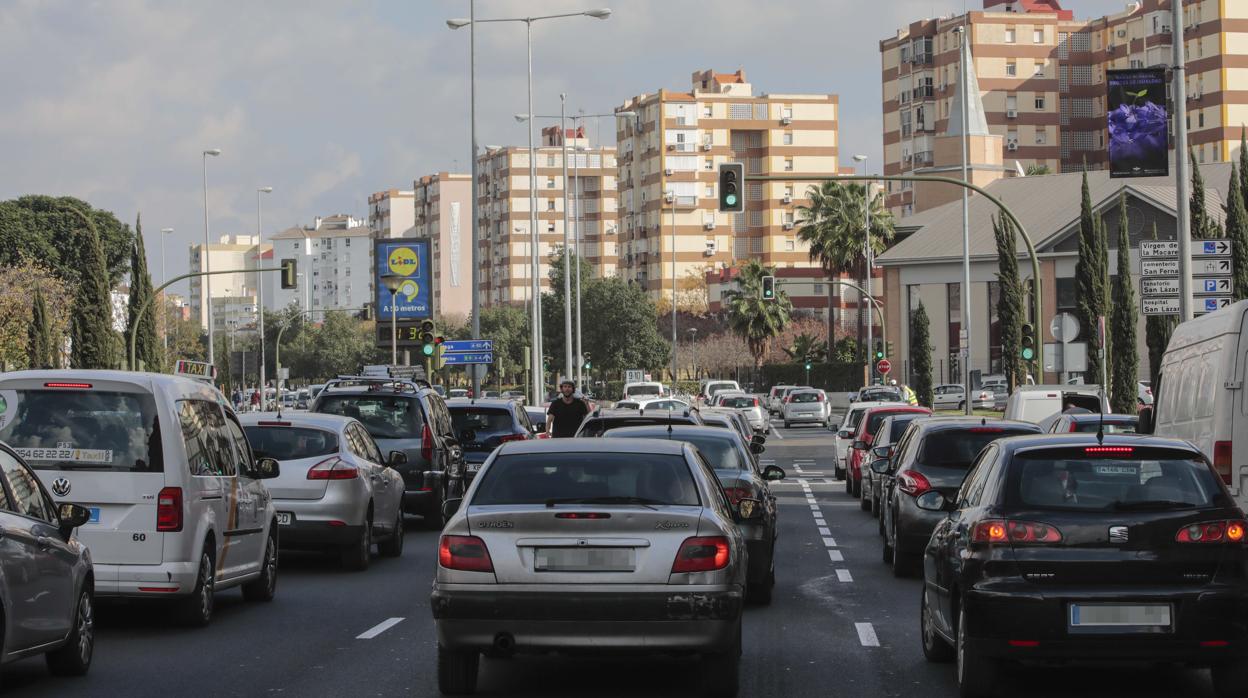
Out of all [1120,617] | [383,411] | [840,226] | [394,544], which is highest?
[840,226]

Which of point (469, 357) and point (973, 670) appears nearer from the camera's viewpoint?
point (973, 670)

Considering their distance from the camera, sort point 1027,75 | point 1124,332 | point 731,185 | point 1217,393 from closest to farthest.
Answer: point 1217,393
point 731,185
point 1124,332
point 1027,75

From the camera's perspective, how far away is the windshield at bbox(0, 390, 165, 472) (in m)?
12.0

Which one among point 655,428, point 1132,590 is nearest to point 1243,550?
point 1132,590

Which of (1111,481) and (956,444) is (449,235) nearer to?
(956,444)

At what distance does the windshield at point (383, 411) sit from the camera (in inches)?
861

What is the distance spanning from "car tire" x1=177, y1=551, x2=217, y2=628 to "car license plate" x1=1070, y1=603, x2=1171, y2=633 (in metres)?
6.35

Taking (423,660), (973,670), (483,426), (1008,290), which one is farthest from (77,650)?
(1008,290)

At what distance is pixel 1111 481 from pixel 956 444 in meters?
8.22

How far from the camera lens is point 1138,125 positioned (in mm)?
23828

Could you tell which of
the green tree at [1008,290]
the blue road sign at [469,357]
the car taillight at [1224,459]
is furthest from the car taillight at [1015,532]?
the green tree at [1008,290]

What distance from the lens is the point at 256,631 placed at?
12.6 meters

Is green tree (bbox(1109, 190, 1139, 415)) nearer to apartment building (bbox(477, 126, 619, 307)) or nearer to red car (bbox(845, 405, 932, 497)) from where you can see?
red car (bbox(845, 405, 932, 497))

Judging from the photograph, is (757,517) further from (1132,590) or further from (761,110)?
(761,110)
